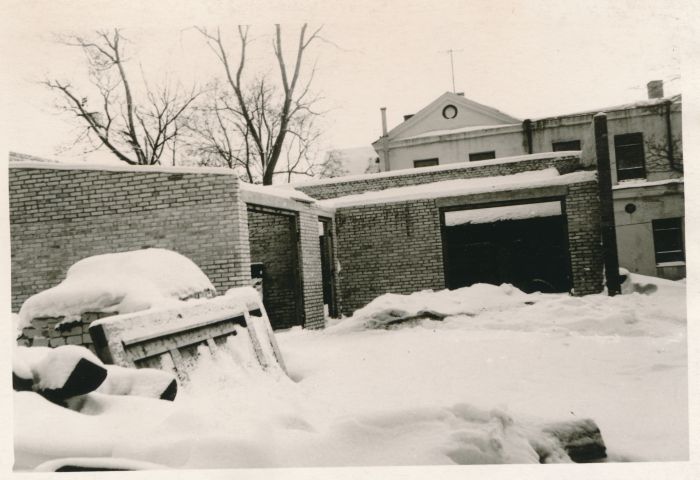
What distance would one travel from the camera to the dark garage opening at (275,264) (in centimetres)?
1132

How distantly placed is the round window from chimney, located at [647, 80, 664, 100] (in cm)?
Answer: 1564

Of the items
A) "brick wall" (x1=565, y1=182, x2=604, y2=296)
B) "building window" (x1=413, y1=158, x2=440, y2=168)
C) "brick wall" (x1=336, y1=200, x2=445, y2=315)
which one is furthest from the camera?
"building window" (x1=413, y1=158, x2=440, y2=168)

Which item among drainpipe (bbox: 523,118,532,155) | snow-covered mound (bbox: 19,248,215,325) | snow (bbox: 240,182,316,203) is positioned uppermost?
drainpipe (bbox: 523,118,532,155)

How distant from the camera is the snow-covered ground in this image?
Answer: 2721 mm

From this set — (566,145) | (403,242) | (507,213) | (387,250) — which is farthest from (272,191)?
(566,145)

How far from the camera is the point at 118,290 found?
447 centimetres

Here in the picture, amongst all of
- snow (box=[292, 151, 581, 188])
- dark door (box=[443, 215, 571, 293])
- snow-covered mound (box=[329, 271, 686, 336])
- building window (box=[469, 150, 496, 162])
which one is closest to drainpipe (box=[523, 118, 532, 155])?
building window (box=[469, 150, 496, 162])

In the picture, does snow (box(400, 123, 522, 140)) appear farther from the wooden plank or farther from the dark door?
the wooden plank

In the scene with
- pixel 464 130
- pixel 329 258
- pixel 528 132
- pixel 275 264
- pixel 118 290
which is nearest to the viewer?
pixel 118 290

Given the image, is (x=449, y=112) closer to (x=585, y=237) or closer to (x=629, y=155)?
(x=629, y=155)

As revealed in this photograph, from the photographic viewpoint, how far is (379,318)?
318 inches

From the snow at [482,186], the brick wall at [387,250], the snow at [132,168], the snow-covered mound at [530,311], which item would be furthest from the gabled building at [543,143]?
the snow at [132,168]

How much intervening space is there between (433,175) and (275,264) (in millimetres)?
5516

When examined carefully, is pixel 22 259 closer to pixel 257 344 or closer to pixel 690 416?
pixel 257 344
